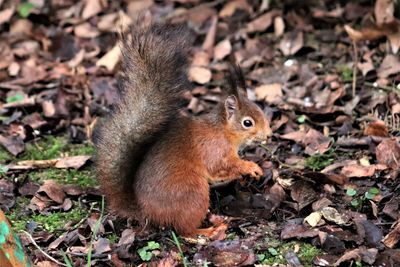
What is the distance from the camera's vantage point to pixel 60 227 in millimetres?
3578

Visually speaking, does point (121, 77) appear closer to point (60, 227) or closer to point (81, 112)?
point (60, 227)

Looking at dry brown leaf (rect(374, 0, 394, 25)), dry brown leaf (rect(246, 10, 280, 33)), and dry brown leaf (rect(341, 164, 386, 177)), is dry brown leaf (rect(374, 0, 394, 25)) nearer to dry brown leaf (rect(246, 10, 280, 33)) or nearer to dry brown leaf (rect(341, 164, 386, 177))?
dry brown leaf (rect(246, 10, 280, 33))

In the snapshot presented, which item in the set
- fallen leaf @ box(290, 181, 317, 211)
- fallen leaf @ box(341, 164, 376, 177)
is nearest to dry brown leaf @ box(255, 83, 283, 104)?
fallen leaf @ box(341, 164, 376, 177)

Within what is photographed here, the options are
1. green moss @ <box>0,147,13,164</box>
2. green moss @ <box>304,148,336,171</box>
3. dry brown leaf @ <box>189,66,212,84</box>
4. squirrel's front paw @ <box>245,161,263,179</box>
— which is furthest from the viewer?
dry brown leaf @ <box>189,66,212,84</box>

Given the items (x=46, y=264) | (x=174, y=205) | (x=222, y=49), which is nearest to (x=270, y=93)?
(x=222, y=49)

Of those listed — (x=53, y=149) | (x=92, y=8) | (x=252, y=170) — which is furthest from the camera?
(x=92, y=8)

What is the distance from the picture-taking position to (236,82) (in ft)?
12.0

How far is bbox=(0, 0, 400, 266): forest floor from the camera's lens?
Result: 333 centimetres

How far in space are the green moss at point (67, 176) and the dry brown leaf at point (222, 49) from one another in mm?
1797

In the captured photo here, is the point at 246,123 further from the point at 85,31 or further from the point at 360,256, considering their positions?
the point at 85,31

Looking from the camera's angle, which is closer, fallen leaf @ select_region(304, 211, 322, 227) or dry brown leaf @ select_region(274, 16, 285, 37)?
fallen leaf @ select_region(304, 211, 322, 227)

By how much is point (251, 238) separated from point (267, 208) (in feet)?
0.94

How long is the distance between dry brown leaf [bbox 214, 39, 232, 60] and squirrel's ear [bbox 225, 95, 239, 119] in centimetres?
193

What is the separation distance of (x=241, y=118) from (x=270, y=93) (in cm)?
130
